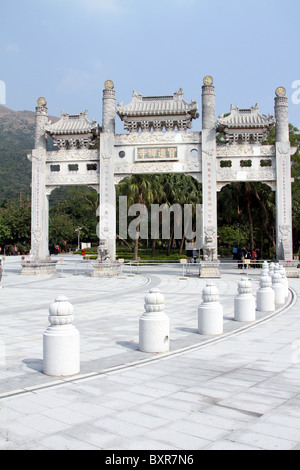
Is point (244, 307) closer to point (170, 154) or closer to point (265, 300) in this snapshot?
point (265, 300)

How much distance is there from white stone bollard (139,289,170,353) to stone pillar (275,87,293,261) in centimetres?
1482

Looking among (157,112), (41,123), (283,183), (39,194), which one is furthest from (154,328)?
(41,123)

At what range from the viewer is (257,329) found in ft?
25.2

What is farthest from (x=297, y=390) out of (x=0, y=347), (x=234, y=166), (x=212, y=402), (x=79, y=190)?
(x=79, y=190)

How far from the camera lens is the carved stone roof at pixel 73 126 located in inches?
831

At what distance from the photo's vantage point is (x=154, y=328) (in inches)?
233

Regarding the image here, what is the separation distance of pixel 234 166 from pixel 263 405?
17.2 m

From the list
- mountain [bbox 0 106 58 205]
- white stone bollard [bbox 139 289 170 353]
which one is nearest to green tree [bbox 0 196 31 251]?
mountain [bbox 0 106 58 205]

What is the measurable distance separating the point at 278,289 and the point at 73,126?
568 inches

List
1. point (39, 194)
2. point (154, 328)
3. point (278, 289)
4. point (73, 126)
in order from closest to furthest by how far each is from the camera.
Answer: point (154, 328) < point (278, 289) < point (39, 194) < point (73, 126)

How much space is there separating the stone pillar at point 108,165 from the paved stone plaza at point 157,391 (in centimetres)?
1224

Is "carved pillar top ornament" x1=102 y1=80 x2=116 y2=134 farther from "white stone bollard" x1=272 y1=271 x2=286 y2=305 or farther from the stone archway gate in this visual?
"white stone bollard" x1=272 y1=271 x2=286 y2=305

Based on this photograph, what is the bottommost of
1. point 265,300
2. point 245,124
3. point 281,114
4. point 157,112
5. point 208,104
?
point 265,300
